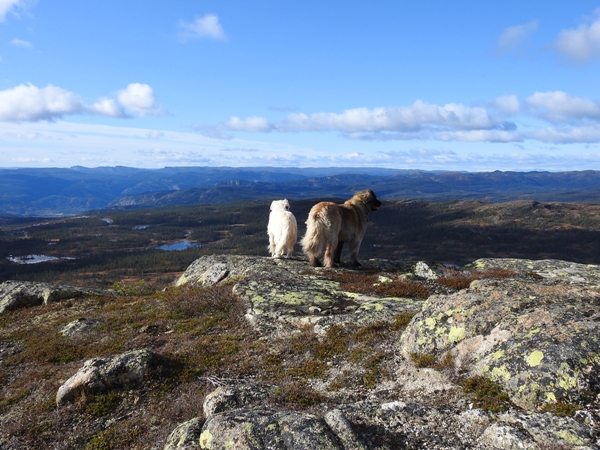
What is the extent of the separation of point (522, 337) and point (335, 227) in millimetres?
9371

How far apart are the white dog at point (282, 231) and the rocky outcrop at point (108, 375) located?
10177mm

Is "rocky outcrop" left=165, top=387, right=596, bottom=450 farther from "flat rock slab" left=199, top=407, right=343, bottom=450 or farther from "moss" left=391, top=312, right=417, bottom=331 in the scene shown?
"moss" left=391, top=312, right=417, bottom=331

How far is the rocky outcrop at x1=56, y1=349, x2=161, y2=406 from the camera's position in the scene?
7.07 m

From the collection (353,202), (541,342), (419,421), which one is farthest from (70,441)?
→ (353,202)

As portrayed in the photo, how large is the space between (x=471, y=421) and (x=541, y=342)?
180 cm

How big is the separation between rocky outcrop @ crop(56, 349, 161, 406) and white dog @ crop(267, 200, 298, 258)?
33.4ft

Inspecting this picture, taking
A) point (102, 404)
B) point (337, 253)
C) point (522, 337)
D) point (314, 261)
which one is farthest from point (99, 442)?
point (337, 253)

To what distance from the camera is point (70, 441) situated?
5.94m

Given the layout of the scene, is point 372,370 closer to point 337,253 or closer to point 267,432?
point 267,432

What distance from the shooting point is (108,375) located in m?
7.29

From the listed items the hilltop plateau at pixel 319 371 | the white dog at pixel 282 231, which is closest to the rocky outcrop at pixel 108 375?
the hilltop plateau at pixel 319 371

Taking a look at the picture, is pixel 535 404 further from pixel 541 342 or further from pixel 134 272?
pixel 134 272

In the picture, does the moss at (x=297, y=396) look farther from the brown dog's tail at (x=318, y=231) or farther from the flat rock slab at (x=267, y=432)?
the brown dog's tail at (x=318, y=231)

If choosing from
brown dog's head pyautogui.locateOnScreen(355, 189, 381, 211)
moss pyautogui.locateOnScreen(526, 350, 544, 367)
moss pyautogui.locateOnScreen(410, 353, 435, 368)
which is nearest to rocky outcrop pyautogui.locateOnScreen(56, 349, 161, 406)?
moss pyautogui.locateOnScreen(410, 353, 435, 368)
